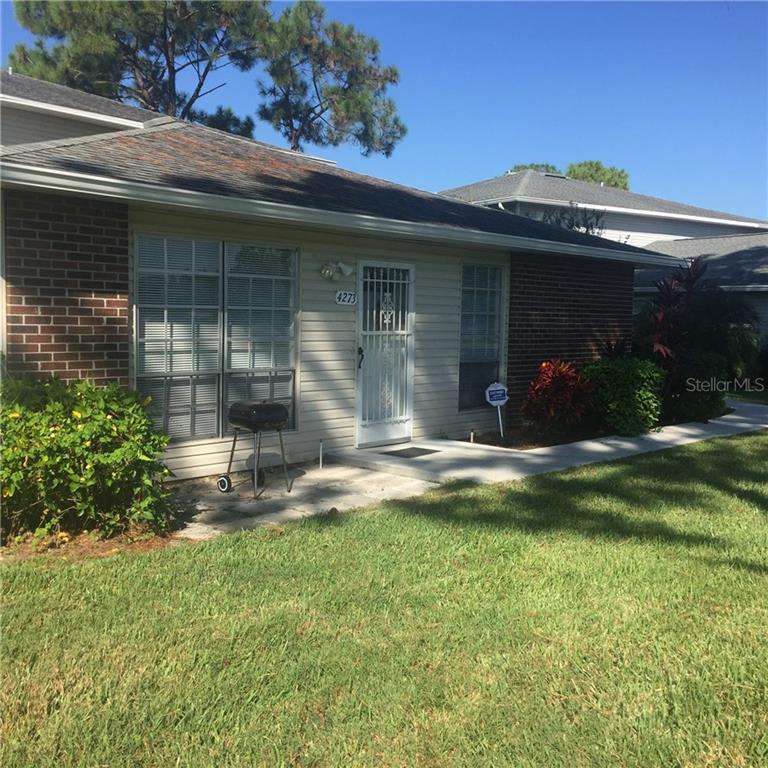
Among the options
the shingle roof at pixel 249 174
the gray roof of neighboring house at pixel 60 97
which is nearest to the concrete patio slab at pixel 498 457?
the shingle roof at pixel 249 174

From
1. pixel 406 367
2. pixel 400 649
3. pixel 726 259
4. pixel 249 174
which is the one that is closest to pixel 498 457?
pixel 406 367

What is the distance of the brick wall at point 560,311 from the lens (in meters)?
11.0

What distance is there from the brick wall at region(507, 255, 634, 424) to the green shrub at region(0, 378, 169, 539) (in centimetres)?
633

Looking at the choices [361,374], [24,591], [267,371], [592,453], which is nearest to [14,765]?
[24,591]

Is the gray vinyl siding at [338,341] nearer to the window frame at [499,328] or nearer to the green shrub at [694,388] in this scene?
the window frame at [499,328]

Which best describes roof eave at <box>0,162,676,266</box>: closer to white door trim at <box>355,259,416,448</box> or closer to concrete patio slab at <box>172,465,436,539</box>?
white door trim at <box>355,259,416,448</box>

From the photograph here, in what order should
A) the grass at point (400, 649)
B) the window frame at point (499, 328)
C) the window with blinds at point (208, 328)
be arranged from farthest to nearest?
1. the window frame at point (499, 328)
2. the window with blinds at point (208, 328)
3. the grass at point (400, 649)

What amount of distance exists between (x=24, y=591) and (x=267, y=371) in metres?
3.99

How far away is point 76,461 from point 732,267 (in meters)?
20.7

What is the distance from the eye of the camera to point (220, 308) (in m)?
7.70

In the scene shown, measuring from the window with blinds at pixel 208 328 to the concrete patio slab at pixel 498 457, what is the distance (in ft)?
4.16

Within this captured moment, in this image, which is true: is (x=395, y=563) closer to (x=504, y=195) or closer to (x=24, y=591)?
(x=24, y=591)

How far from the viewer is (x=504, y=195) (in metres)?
26.0

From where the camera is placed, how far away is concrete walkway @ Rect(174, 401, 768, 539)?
21.2ft
